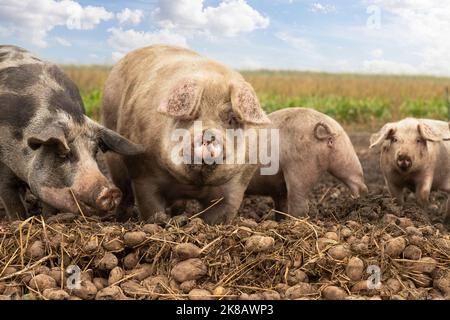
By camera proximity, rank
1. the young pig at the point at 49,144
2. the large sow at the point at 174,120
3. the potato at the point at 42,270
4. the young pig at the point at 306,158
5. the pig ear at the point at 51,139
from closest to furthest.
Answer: the potato at the point at 42,270, the large sow at the point at 174,120, the pig ear at the point at 51,139, the young pig at the point at 49,144, the young pig at the point at 306,158

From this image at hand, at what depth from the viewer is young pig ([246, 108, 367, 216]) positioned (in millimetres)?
6348

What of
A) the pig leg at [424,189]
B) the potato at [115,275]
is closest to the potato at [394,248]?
the potato at [115,275]

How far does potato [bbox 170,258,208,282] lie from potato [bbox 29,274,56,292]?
70 cm

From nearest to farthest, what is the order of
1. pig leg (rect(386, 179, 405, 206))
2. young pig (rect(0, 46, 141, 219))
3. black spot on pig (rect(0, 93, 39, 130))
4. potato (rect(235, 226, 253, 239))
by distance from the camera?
potato (rect(235, 226, 253, 239)) < young pig (rect(0, 46, 141, 219)) < black spot on pig (rect(0, 93, 39, 130)) < pig leg (rect(386, 179, 405, 206))

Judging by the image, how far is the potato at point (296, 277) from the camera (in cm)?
411

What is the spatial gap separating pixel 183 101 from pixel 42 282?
60.7 inches

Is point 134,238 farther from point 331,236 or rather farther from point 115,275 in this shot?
point 331,236

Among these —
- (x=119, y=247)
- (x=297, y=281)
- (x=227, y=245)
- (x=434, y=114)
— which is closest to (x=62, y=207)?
(x=119, y=247)

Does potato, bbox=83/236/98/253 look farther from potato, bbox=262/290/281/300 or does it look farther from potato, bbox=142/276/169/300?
potato, bbox=262/290/281/300

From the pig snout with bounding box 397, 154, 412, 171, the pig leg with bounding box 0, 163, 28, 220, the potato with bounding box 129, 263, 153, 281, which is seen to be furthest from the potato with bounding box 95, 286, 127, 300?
the pig snout with bounding box 397, 154, 412, 171

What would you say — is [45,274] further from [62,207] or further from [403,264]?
[403,264]

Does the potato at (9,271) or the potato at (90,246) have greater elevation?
the potato at (90,246)

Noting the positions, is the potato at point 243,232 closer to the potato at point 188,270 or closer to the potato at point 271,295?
the potato at point 188,270

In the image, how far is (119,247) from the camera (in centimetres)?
431
